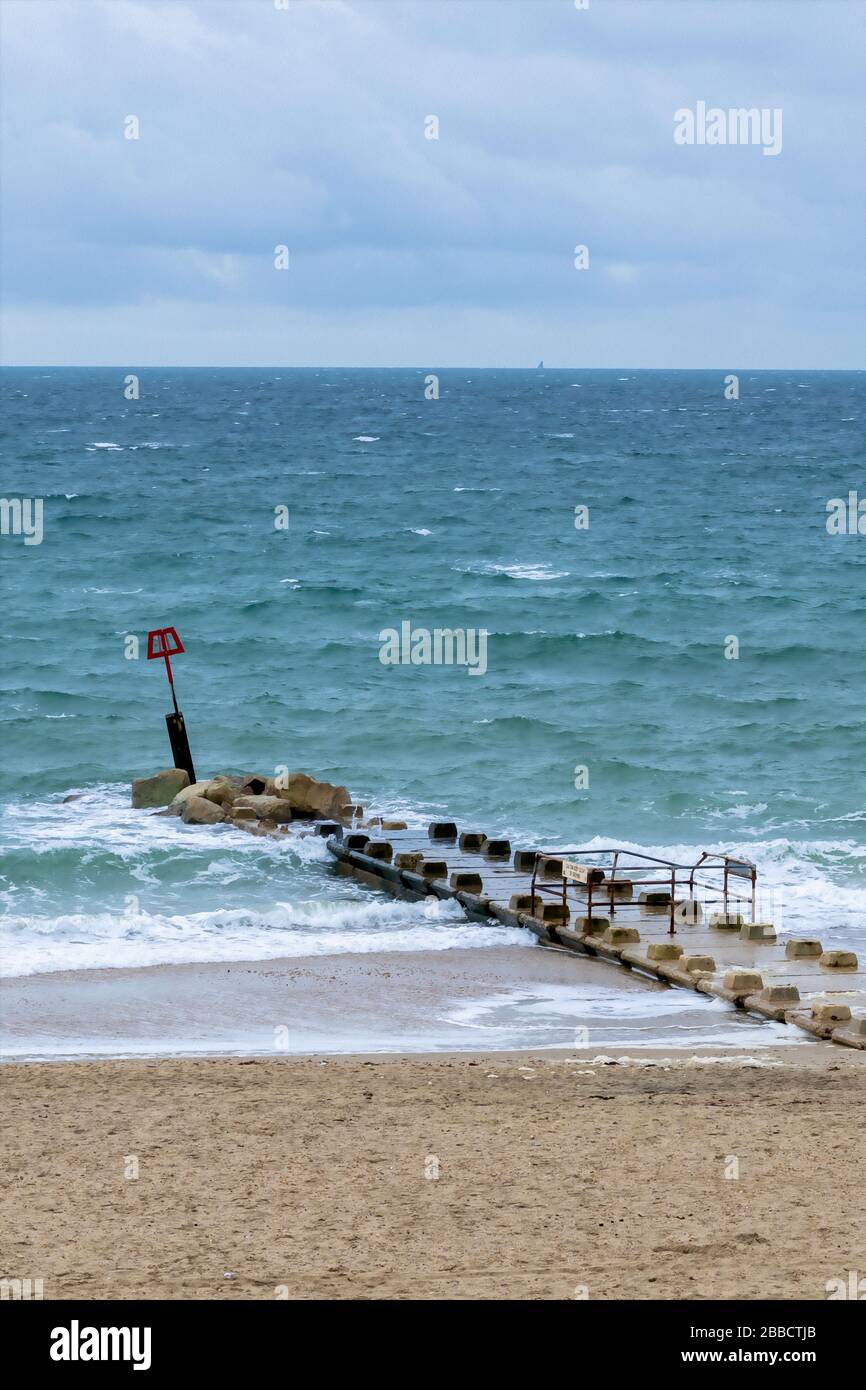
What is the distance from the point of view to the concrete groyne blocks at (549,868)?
827 inches

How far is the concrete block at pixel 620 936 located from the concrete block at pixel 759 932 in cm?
104

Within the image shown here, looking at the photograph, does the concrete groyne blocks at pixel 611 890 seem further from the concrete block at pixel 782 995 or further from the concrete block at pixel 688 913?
the concrete block at pixel 782 995

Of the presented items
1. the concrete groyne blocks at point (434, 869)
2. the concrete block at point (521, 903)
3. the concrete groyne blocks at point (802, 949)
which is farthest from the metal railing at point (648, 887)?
the concrete groyne blocks at point (802, 949)

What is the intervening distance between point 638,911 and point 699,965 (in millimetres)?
2919

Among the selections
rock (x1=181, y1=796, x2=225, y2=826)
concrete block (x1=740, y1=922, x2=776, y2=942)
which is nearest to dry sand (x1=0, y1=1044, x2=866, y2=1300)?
concrete block (x1=740, y1=922, x2=776, y2=942)

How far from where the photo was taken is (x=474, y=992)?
16.9 meters

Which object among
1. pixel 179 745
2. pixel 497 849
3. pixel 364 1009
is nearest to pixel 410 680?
pixel 179 745

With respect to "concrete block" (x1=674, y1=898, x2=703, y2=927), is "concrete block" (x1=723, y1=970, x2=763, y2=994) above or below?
above

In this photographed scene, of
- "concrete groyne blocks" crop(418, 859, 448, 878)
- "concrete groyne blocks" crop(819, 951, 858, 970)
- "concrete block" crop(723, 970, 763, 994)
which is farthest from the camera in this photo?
"concrete groyne blocks" crop(418, 859, 448, 878)

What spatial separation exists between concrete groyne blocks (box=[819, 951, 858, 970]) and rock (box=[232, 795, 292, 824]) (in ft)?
32.2

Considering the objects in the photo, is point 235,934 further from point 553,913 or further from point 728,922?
point 728,922

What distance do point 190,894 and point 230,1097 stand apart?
29.4 feet

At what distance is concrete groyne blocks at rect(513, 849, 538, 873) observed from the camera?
21766mm

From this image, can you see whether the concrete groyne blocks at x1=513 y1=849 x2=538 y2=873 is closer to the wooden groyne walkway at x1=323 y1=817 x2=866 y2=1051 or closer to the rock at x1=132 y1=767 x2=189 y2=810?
the wooden groyne walkway at x1=323 y1=817 x2=866 y2=1051
